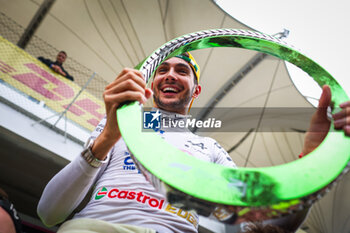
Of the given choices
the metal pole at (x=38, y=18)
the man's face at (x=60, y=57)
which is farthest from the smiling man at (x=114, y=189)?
the metal pole at (x=38, y=18)

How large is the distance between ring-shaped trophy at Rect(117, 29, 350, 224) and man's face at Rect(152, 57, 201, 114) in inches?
12.0

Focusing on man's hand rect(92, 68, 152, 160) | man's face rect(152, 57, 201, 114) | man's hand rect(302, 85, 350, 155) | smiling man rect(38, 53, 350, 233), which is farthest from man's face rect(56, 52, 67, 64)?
man's hand rect(302, 85, 350, 155)

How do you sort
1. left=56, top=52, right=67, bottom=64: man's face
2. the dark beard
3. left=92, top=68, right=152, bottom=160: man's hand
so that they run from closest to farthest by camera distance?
left=92, top=68, right=152, bottom=160: man's hand, the dark beard, left=56, top=52, right=67, bottom=64: man's face

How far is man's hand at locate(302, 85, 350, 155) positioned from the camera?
1.30 ft

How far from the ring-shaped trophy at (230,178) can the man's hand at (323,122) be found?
3 centimetres

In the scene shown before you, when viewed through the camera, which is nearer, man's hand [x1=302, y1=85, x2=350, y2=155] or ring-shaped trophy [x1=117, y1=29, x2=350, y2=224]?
ring-shaped trophy [x1=117, y1=29, x2=350, y2=224]

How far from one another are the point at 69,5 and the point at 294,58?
3.95 metres

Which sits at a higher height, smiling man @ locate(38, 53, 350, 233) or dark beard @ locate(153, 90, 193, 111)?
dark beard @ locate(153, 90, 193, 111)

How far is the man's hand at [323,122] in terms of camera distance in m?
0.40

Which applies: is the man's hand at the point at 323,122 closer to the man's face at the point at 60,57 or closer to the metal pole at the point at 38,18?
A: the man's face at the point at 60,57

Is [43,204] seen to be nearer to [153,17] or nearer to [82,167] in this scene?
[82,167]

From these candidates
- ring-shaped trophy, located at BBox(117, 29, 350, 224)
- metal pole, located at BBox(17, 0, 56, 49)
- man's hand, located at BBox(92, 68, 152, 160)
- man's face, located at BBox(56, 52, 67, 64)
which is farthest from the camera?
metal pole, located at BBox(17, 0, 56, 49)

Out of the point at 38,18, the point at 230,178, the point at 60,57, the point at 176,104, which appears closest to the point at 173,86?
the point at 176,104

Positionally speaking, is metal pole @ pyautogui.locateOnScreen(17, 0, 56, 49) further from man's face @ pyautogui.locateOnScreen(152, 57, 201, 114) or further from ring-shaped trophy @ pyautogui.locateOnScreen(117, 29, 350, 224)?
ring-shaped trophy @ pyautogui.locateOnScreen(117, 29, 350, 224)
